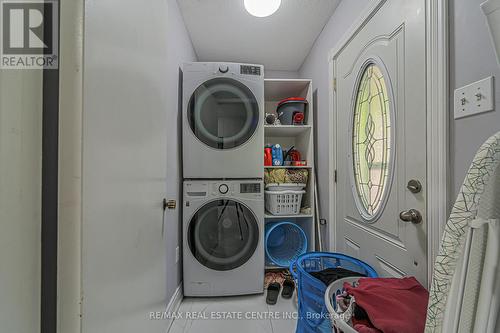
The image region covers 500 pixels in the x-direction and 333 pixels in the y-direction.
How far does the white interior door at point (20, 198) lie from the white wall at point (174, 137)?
108cm

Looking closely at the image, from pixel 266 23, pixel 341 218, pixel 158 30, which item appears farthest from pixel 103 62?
pixel 266 23

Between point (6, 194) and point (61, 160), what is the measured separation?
0.34 ft

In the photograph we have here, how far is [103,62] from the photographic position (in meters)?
0.56

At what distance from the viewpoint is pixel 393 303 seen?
669 mm

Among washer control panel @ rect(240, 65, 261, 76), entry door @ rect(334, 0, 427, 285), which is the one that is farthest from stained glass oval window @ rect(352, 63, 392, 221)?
washer control panel @ rect(240, 65, 261, 76)

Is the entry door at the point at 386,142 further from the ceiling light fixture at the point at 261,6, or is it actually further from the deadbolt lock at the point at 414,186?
the ceiling light fixture at the point at 261,6

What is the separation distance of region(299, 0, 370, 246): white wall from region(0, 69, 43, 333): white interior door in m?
1.72

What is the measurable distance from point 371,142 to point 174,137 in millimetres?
1461

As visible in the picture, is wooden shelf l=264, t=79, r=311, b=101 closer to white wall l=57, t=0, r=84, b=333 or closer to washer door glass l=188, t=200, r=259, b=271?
washer door glass l=188, t=200, r=259, b=271

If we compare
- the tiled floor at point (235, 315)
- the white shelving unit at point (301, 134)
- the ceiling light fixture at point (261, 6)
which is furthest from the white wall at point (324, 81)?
the tiled floor at point (235, 315)

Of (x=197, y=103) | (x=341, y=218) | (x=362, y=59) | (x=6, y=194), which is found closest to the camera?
(x=6, y=194)

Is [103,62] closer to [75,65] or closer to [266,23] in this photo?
[75,65]

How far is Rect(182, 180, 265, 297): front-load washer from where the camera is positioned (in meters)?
1.74

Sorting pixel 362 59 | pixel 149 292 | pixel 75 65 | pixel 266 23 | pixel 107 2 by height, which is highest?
pixel 266 23
